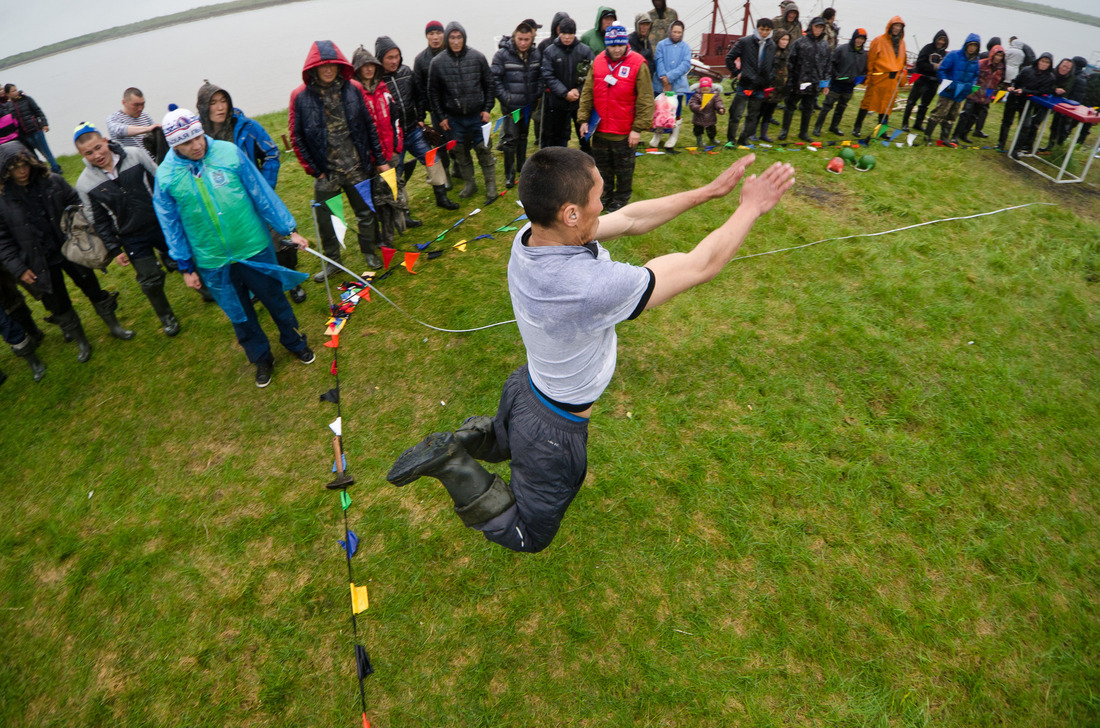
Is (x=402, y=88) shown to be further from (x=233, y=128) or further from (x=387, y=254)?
(x=387, y=254)

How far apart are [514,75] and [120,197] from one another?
5.01 meters

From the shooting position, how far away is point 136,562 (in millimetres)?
3697

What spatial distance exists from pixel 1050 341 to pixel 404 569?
6014 mm

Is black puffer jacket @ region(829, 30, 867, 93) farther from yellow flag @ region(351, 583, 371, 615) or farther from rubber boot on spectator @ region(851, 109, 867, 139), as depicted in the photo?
yellow flag @ region(351, 583, 371, 615)

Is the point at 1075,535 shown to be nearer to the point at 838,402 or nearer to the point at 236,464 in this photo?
the point at 838,402

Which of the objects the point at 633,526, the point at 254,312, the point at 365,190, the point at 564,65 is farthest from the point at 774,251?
the point at 254,312

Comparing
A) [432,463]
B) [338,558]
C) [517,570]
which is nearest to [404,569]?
[338,558]

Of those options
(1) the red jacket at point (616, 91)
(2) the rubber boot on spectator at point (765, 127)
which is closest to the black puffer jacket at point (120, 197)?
(1) the red jacket at point (616, 91)

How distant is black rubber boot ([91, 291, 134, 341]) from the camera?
5.81 m

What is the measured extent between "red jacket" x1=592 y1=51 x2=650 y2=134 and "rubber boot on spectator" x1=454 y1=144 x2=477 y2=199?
2088 mm

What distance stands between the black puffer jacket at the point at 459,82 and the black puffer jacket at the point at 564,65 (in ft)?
3.03

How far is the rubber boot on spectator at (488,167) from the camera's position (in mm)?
7625

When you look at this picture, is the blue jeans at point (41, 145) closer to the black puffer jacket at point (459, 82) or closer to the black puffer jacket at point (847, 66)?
the black puffer jacket at point (459, 82)

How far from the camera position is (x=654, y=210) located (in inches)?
109
